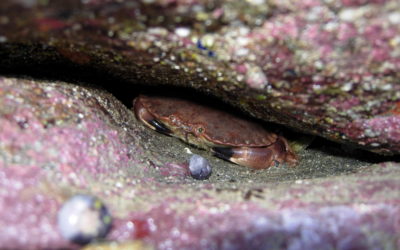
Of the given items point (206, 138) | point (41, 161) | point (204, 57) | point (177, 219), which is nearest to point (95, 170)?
point (41, 161)

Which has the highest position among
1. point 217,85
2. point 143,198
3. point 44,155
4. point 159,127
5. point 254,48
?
point 254,48

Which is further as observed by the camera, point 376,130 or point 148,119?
point 148,119

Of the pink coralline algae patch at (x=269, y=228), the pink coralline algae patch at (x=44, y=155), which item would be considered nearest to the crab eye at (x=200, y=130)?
the pink coralline algae patch at (x=44, y=155)

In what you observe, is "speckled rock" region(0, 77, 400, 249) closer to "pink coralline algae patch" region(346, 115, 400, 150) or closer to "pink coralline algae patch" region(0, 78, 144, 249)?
"pink coralline algae patch" region(0, 78, 144, 249)

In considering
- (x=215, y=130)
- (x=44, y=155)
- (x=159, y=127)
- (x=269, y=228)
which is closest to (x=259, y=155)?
(x=215, y=130)

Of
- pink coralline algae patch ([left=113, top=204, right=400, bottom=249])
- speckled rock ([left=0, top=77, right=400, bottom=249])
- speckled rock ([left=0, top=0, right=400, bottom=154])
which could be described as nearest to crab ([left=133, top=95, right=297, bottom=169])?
speckled rock ([left=0, top=0, right=400, bottom=154])

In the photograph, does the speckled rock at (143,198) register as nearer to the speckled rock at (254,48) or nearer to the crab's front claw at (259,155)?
the speckled rock at (254,48)

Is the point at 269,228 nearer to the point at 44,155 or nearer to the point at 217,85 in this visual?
the point at 217,85

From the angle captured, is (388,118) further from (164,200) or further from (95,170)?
(95,170)
